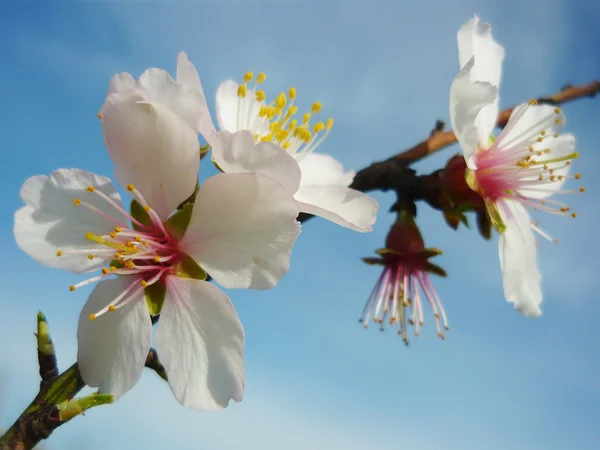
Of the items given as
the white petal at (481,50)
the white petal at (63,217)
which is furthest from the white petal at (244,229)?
the white petal at (481,50)

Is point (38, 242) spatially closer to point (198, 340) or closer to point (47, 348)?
point (47, 348)

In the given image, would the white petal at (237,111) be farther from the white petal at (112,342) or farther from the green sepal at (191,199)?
the white petal at (112,342)

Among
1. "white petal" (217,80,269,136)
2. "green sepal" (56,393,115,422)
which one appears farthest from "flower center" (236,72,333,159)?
"green sepal" (56,393,115,422)

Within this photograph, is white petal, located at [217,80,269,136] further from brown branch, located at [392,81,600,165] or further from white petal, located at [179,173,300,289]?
white petal, located at [179,173,300,289]

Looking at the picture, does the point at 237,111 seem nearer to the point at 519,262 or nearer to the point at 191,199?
the point at 191,199

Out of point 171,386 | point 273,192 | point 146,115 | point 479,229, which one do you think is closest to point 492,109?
point 479,229

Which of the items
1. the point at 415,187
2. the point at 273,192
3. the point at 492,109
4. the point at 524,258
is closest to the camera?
the point at 273,192
